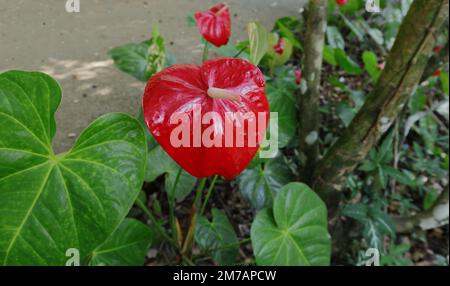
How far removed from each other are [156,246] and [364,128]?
0.68m

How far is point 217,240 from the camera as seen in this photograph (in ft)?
3.43

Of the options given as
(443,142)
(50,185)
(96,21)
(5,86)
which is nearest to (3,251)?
(50,185)

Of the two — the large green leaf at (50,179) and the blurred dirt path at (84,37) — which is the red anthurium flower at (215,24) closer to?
the blurred dirt path at (84,37)

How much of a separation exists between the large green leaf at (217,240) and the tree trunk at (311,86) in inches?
12.3

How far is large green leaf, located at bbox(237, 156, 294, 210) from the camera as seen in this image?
107cm

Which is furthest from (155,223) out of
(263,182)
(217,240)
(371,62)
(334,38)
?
(334,38)

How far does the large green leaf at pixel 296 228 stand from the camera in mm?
839

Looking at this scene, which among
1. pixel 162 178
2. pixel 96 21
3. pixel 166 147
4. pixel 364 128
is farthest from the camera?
pixel 162 178

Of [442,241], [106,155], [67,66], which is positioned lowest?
[442,241]

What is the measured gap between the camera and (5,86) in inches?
22.2

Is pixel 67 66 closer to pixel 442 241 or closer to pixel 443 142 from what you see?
pixel 442 241

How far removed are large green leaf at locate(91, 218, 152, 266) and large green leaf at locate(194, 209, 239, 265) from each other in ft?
0.55

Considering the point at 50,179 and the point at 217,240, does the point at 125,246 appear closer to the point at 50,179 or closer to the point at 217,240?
the point at 217,240

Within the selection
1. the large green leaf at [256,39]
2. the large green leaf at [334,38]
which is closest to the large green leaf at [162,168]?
the large green leaf at [256,39]
